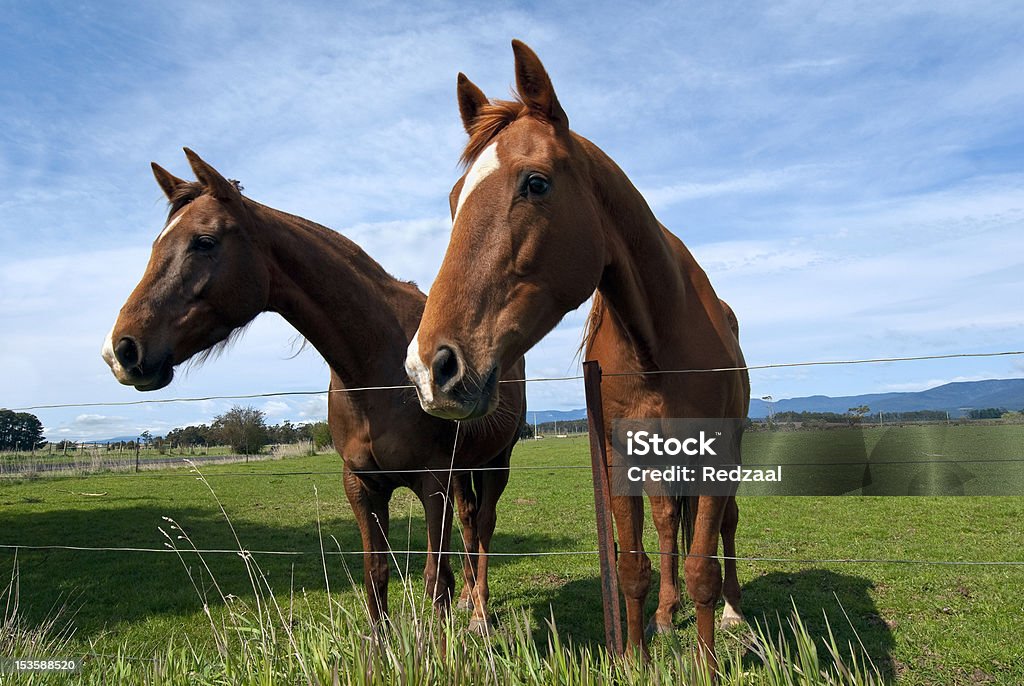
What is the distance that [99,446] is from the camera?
4012 mm

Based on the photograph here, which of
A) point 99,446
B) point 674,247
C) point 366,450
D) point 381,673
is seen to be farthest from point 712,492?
point 99,446

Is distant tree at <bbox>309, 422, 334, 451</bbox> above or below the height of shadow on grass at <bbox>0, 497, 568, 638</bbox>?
above

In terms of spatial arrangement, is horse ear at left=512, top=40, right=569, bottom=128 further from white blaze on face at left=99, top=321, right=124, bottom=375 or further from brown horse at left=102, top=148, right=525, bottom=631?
white blaze on face at left=99, top=321, right=124, bottom=375

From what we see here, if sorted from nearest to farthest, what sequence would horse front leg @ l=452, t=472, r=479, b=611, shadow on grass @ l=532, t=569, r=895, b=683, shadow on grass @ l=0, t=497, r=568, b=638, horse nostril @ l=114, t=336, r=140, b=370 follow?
horse nostril @ l=114, t=336, r=140, b=370, shadow on grass @ l=532, t=569, r=895, b=683, horse front leg @ l=452, t=472, r=479, b=611, shadow on grass @ l=0, t=497, r=568, b=638

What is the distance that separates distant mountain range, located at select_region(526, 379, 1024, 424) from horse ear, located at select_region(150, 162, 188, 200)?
3471 mm

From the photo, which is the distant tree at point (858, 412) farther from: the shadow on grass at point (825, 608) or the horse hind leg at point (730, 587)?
the horse hind leg at point (730, 587)

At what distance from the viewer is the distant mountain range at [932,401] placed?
2359 millimetres

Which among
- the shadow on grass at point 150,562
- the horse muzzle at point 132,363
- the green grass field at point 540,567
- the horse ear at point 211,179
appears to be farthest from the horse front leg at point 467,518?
the horse ear at point 211,179

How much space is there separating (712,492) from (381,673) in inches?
57.8

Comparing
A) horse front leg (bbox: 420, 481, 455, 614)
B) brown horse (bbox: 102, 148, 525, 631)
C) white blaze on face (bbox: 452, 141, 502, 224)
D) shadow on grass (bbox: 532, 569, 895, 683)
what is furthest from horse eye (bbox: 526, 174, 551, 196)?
shadow on grass (bbox: 532, 569, 895, 683)

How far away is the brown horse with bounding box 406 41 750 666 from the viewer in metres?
1.91

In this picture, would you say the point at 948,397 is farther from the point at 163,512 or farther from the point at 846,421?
the point at 163,512

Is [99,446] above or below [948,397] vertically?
below

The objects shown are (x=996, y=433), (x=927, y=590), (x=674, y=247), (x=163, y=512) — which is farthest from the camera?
(x=163, y=512)
